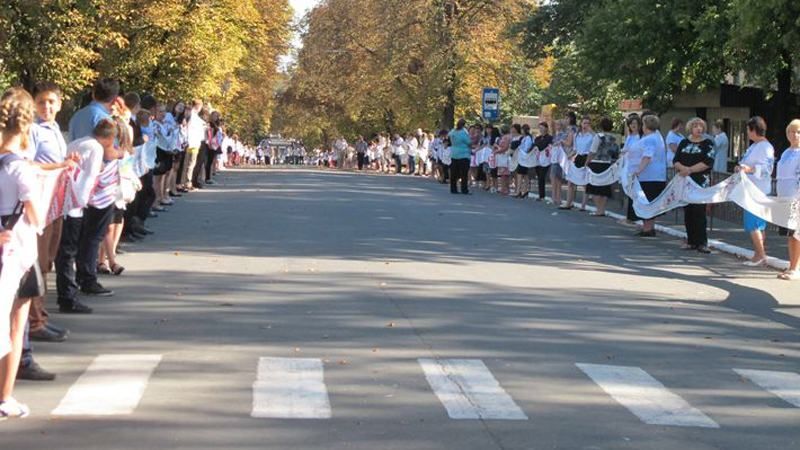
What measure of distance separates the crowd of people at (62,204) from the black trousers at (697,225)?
295 inches

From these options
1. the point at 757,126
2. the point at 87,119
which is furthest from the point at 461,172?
Answer: the point at 87,119

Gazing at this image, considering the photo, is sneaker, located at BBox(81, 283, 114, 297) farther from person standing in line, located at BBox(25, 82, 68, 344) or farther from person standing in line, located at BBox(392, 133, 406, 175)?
person standing in line, located at BBox(392, 133, 406, 175)

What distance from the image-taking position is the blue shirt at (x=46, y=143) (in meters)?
10.9

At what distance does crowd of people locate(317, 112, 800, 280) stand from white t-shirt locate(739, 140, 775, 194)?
→ 13 mm

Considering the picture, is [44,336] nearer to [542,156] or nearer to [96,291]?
[96,291]

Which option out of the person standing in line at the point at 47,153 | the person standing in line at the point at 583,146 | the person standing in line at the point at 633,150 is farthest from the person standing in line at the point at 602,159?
the person standing in line at the point at 47,153

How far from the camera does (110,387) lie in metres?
9.01

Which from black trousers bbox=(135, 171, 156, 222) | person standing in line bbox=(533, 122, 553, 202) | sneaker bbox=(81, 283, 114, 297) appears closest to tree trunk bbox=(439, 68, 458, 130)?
person standing in line bbox=(533, 122, 553, 202)

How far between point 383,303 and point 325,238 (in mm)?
6571

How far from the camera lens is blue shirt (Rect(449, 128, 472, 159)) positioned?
116 feet

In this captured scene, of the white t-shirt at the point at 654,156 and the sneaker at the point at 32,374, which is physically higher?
the white t-shirt at the point at 654,156

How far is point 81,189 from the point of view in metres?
12.0

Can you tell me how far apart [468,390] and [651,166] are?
13.9 metres

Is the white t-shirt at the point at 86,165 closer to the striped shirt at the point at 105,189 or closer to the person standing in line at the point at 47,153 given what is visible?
the striped shirt at the point at 105,189
